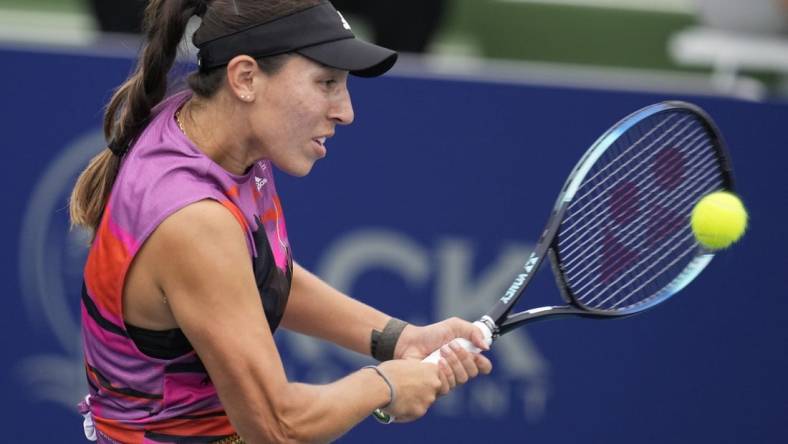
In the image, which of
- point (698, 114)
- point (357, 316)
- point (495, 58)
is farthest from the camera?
point (495, 58)

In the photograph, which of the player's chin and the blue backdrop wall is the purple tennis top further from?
the blue backdrop wall

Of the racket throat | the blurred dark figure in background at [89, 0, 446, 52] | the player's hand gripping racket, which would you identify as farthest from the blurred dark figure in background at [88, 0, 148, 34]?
the racket throat

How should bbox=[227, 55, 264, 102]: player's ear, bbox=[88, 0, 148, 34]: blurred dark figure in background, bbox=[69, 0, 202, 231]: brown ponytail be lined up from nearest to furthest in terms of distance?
bbox=[227, 55, 264, 102]: player's ear
bbox=[69, 0, 202, 231]: brown ponytail
bbox=[88, 0, 148, 34]: blurred dark figure in background

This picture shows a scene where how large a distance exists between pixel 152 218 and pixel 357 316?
690 millimetres

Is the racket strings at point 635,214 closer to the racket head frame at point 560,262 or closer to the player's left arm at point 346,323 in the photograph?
the racket head frame at point 560,262

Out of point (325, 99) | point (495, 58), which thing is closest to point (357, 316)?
point (325, 99)

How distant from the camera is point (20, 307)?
3.75 m

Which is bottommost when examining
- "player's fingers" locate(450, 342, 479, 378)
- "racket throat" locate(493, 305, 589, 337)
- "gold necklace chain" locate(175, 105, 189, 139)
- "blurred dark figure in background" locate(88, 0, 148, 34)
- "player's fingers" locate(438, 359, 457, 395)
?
"player's fingers" locate(438, 359, 457, 395)

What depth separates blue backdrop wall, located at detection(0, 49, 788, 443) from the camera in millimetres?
3752

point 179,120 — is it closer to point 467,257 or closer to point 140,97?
point 140,97

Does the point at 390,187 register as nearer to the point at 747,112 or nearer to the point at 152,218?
the point at 747,112

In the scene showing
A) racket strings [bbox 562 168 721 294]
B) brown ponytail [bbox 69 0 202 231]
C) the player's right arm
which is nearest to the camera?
the player's right arm

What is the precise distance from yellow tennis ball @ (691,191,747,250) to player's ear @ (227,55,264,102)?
1.15 meters

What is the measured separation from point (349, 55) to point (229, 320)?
50 centimetres
